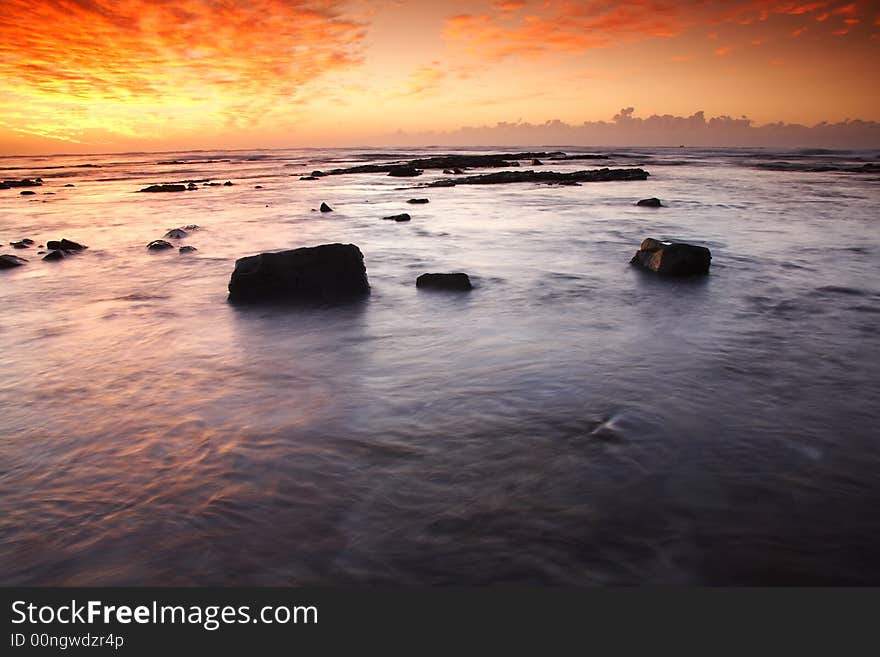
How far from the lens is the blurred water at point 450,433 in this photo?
112 inches

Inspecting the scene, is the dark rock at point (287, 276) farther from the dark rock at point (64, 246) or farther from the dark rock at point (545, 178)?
the dark rock at point (545, 178)


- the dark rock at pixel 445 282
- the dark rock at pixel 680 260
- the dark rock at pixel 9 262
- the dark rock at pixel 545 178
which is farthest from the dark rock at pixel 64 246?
the dark rock at pixel 545 178

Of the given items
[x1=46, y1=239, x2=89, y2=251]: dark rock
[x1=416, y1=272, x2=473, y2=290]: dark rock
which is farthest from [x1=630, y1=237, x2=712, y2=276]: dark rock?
[x1=46, y1=239, x2=89, y2=251]: dark rock

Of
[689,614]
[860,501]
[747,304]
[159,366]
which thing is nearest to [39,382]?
[159,366]

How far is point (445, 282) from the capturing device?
930cm

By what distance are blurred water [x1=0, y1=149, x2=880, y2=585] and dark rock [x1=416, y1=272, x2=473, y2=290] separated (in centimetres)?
37

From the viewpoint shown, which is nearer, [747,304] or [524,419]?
[524,419]

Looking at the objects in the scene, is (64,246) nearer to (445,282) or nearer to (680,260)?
(445,282)

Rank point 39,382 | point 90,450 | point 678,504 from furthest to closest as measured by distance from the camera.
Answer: point 39,382 → point 90,450 → point 678,504

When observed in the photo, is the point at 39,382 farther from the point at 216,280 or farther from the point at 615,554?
the point at 615,554

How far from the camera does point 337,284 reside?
878 centimetres

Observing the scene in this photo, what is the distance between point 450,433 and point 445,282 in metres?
5.37

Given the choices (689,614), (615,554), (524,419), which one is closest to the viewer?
(689,614)

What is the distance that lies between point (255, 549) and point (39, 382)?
4.15m
